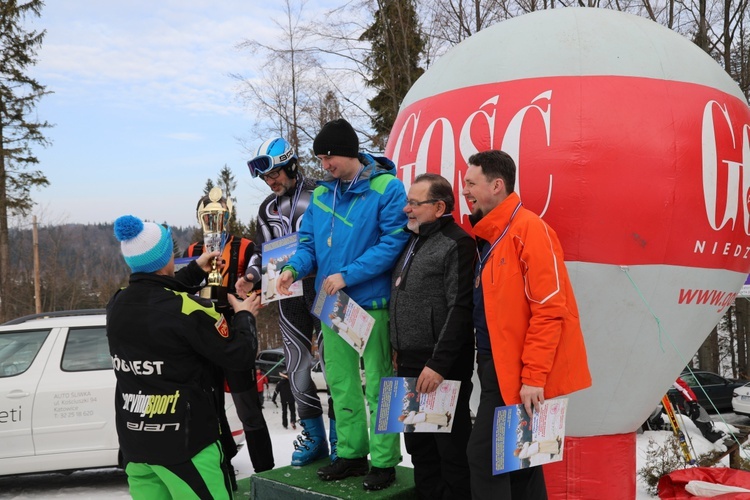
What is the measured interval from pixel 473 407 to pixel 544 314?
2048 millimetres

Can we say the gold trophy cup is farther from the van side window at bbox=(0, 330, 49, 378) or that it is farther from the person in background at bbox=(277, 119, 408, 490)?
the van side window at bbox=(0, 330, 49, 378)

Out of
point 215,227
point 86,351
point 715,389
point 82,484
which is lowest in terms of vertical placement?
point 715,389

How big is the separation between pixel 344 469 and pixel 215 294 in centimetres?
127

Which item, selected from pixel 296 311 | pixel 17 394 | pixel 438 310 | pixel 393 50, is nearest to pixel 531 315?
pixel 438 310

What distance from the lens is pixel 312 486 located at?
13.0 feet

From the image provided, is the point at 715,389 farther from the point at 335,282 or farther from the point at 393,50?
the point at 335,282

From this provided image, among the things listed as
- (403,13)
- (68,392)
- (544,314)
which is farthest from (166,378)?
(403,13)

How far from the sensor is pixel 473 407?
15.7 ft

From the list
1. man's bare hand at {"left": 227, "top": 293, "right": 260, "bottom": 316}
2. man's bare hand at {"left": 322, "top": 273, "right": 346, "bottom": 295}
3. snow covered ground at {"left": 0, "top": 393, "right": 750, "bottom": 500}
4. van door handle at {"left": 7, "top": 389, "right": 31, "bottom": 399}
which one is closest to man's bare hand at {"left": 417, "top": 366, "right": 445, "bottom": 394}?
man's bare hand at {"left": 322, "top": 273, "right": 346, "bottom": 295}

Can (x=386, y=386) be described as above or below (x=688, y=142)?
below

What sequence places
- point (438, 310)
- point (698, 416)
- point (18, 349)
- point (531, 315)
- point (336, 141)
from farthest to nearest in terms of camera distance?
point (698, 416) < point (18, 349) < point (336, 141) < point (438, 310) < point (531, 315)

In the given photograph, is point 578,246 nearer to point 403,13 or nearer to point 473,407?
point 473,407

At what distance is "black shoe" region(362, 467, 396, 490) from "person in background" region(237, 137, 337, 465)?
505mm

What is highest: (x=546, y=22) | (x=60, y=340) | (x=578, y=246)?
(x=546, y=22)
